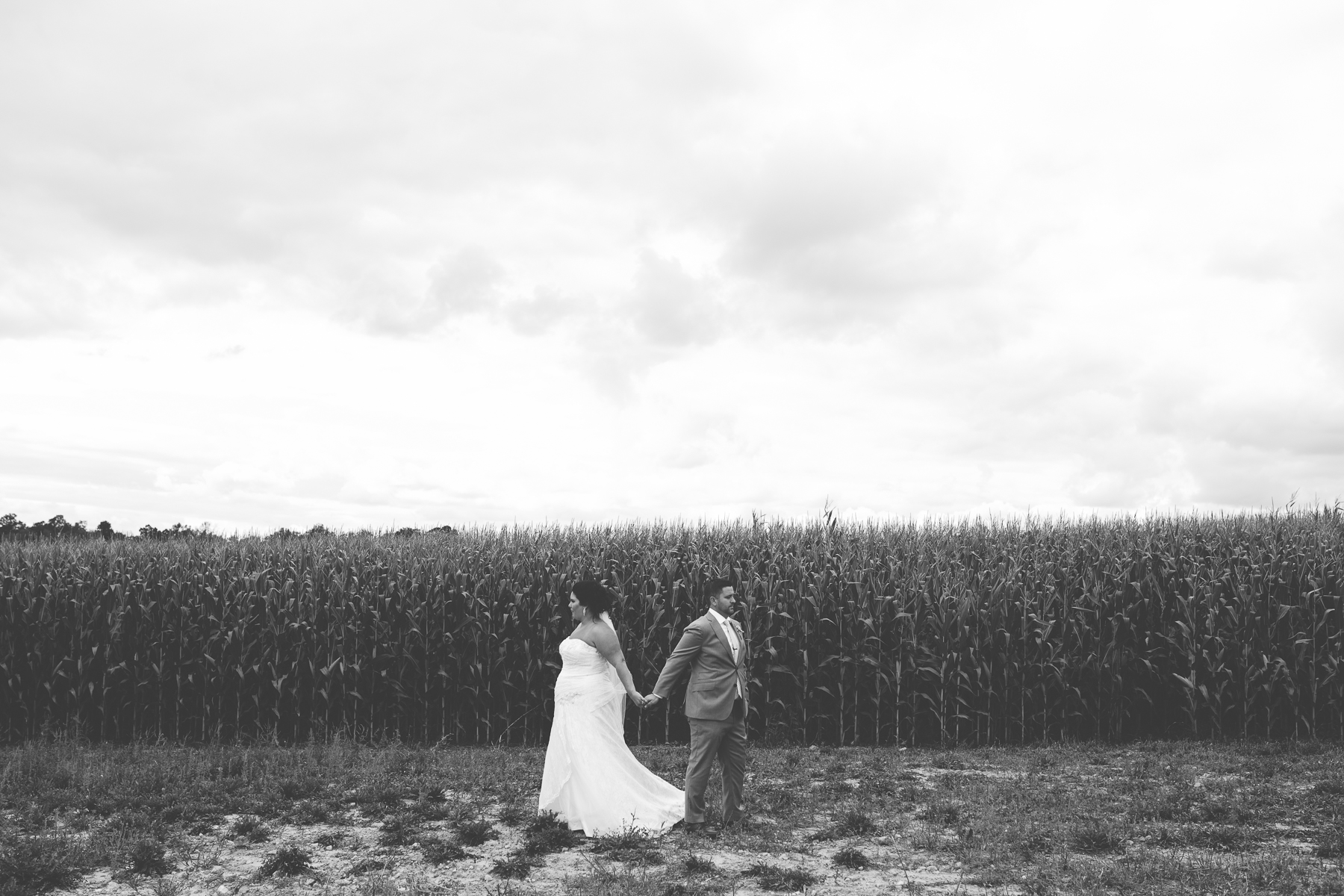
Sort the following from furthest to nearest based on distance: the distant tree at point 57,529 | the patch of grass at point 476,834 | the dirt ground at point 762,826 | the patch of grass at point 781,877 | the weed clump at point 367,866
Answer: the distant tree at point 57,529
the patch of grass at point 476,834
the weed clump at point 367,866
the dirt ground at point 762,826
the patch of grass at point 781,877

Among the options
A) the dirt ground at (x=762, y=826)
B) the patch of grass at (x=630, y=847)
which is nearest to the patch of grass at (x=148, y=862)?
the dirt ground at (x=762, y=826)

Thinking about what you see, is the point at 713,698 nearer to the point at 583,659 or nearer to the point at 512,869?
the point at 583,659

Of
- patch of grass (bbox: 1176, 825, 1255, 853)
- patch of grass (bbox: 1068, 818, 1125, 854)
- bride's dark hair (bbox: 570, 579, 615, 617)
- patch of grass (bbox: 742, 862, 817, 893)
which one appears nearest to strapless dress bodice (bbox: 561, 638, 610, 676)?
bride's dark hair (bbox: 570, 579, 615, 617)

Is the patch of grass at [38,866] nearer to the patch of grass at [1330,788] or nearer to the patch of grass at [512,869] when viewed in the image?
the patch of grass at [512,869]

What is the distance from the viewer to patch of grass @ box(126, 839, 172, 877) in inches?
327

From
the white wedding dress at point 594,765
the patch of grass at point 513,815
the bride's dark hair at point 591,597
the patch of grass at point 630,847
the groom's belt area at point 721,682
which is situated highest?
the bride's dark hair at point 591,597

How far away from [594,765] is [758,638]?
7.16 meters

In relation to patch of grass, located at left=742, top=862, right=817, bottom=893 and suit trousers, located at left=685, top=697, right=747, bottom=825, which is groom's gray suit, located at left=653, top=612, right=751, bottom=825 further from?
patch of grass, located at left=742, top=862, right=817, bottom=893

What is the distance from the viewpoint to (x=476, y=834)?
8938 mm

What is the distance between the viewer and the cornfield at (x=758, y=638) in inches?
609

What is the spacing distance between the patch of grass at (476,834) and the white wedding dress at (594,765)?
528mm

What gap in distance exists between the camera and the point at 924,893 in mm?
7387

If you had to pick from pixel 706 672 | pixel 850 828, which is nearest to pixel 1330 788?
pixel 850 828

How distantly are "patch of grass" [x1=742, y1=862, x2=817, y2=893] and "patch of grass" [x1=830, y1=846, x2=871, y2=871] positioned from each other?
0.41m
